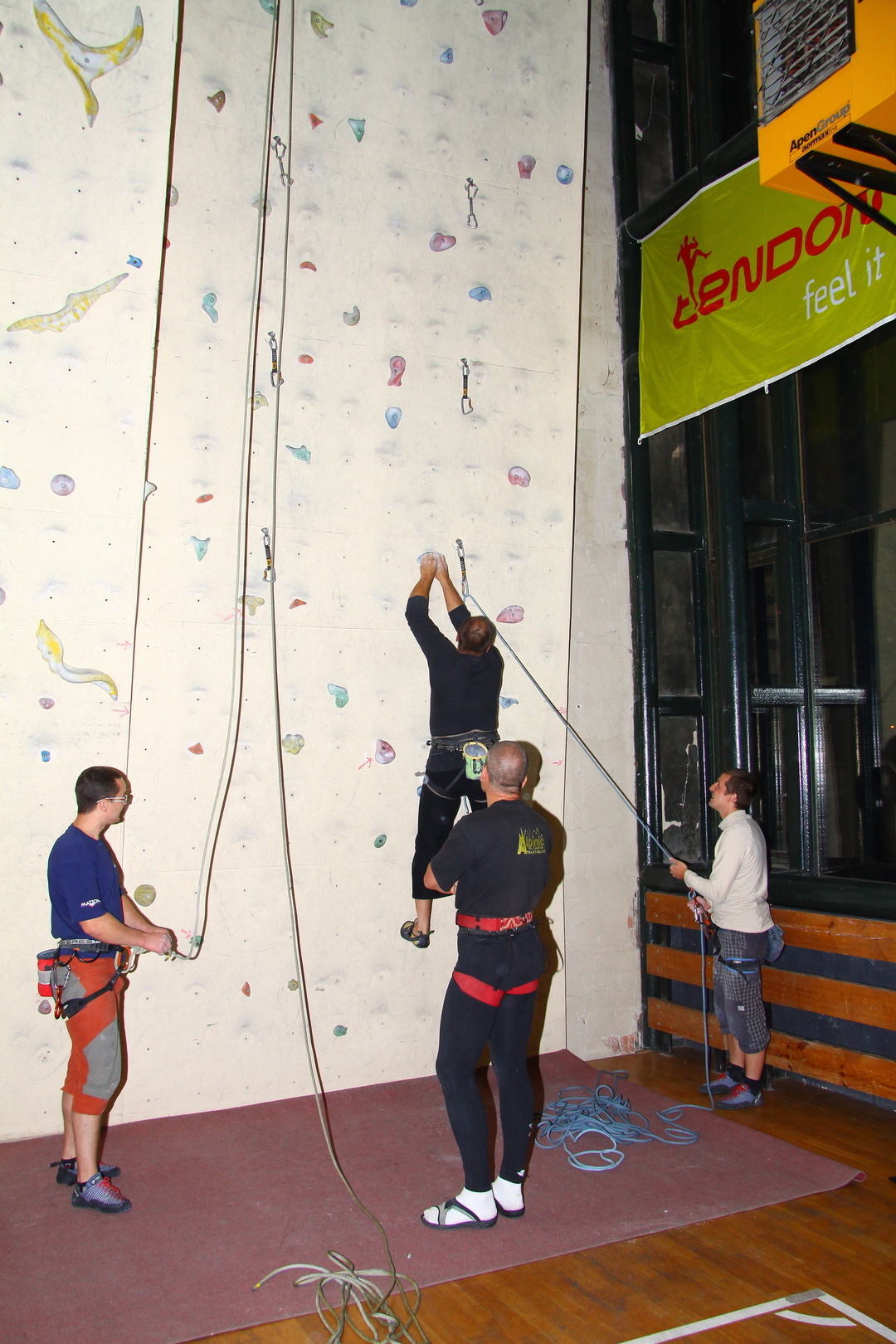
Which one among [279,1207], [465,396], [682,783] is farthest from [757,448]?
[279,1207]

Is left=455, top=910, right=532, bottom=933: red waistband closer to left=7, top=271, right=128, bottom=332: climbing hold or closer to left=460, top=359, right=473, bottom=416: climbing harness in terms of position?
left=460, top=359, right=473, bottom=416: climbing harness

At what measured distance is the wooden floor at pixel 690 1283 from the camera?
2.25m

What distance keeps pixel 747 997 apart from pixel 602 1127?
2.57 feet

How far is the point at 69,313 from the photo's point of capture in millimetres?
3326

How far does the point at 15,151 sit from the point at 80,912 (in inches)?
102

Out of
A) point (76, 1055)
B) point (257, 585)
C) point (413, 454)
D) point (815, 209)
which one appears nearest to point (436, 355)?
point (413, 454)

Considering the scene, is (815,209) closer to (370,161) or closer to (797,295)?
(797,295)

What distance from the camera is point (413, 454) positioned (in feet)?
13.3

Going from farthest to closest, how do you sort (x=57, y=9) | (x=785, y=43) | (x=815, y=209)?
(x=815, y=209)
(x=57, y=9)
(x=785, y=43)

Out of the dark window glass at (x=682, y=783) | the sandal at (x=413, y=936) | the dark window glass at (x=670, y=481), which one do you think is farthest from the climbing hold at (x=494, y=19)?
the sandal at (x=413, y=936)

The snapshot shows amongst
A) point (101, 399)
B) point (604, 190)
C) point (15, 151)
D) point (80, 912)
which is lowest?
point (80, 912)

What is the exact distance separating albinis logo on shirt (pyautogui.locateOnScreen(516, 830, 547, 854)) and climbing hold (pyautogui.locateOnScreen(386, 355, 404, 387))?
2132 mm

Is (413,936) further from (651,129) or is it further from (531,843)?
(651,129)

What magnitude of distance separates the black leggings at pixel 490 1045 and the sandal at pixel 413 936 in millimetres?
1112
